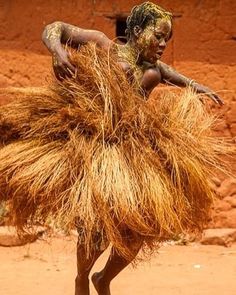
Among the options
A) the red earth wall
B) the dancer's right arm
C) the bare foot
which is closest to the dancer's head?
the dancer's right arm

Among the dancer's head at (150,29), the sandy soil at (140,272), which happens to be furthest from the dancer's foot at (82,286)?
the dancer's head at (150,29)

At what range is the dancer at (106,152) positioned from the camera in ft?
10.4

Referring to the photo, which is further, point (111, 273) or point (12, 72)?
point (12, 72)

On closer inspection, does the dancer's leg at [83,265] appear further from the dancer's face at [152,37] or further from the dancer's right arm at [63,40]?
the dancer's face at [152,37]

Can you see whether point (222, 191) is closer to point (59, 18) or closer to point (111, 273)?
point (59, 18)

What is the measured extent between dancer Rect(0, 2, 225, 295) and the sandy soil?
1.25 metres

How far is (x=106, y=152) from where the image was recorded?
3252 mm

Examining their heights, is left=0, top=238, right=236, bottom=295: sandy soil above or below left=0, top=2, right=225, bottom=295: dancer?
below

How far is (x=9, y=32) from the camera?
643 centimetres

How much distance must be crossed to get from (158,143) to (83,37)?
66 centimetres

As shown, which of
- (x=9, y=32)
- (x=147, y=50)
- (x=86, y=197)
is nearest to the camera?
(x=86, y=197)

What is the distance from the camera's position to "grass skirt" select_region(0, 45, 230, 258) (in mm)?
3168

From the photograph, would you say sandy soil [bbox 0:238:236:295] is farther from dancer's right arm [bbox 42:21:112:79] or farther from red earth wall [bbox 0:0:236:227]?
dancer's right arm [bbox 42:21:112:79]

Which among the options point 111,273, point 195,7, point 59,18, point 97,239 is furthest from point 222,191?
point 97,239
